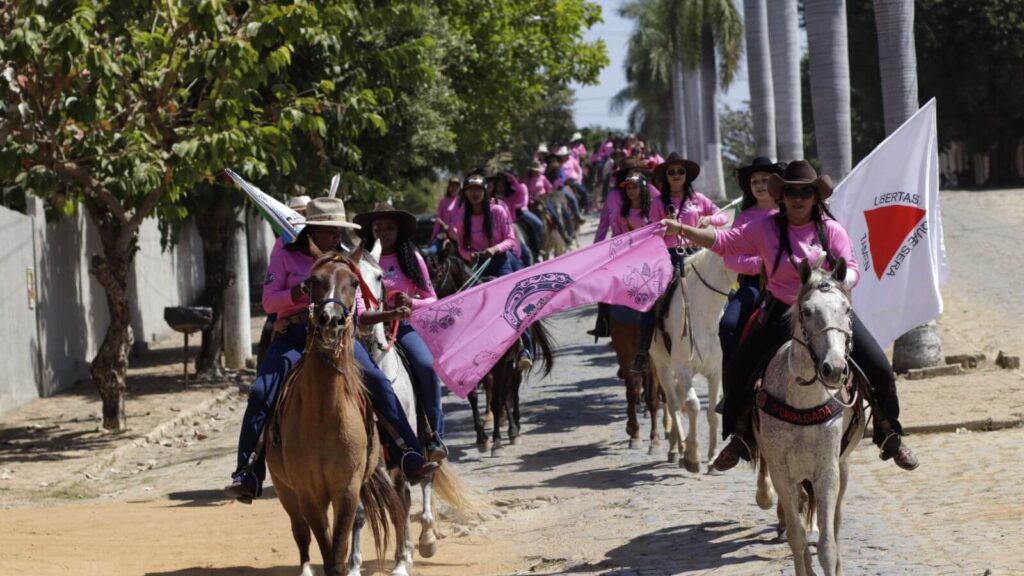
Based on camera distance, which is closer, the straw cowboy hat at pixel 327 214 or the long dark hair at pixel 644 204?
the straw cowboy hat at pixel 327 214

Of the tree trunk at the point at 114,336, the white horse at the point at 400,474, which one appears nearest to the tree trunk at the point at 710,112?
the tree trunk at the point at 114,336

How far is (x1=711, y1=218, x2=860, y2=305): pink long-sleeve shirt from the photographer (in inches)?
352

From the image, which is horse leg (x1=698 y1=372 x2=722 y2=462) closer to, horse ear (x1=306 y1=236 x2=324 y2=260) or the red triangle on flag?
the red triangle on flag

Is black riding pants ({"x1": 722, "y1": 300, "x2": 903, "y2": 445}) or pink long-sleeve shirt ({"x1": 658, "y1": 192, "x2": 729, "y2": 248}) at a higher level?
pink long-sleeve shirt ({"x1": 658, "y1": 192, "x2": 729, "y2": 248})

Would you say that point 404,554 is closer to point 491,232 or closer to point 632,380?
point 632,380

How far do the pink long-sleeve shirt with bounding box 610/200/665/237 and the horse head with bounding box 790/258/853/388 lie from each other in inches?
267

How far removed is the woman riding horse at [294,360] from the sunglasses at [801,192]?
2.47 meters

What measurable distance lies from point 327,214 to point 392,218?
2063mm

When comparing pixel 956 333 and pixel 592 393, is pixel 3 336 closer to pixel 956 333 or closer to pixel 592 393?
pixel 592 393

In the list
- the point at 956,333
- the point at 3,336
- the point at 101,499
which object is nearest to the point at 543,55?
the point at 956,333

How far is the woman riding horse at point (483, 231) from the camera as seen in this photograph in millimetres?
16281

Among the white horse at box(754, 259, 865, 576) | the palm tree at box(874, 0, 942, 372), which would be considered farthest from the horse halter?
the palm tree at box(874, 0, 942, 372)

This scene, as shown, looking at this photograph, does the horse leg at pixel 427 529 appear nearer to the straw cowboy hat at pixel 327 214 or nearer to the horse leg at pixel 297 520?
the horse leg at pixel 297 520

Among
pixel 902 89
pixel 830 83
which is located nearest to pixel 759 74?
pixel 830 83
